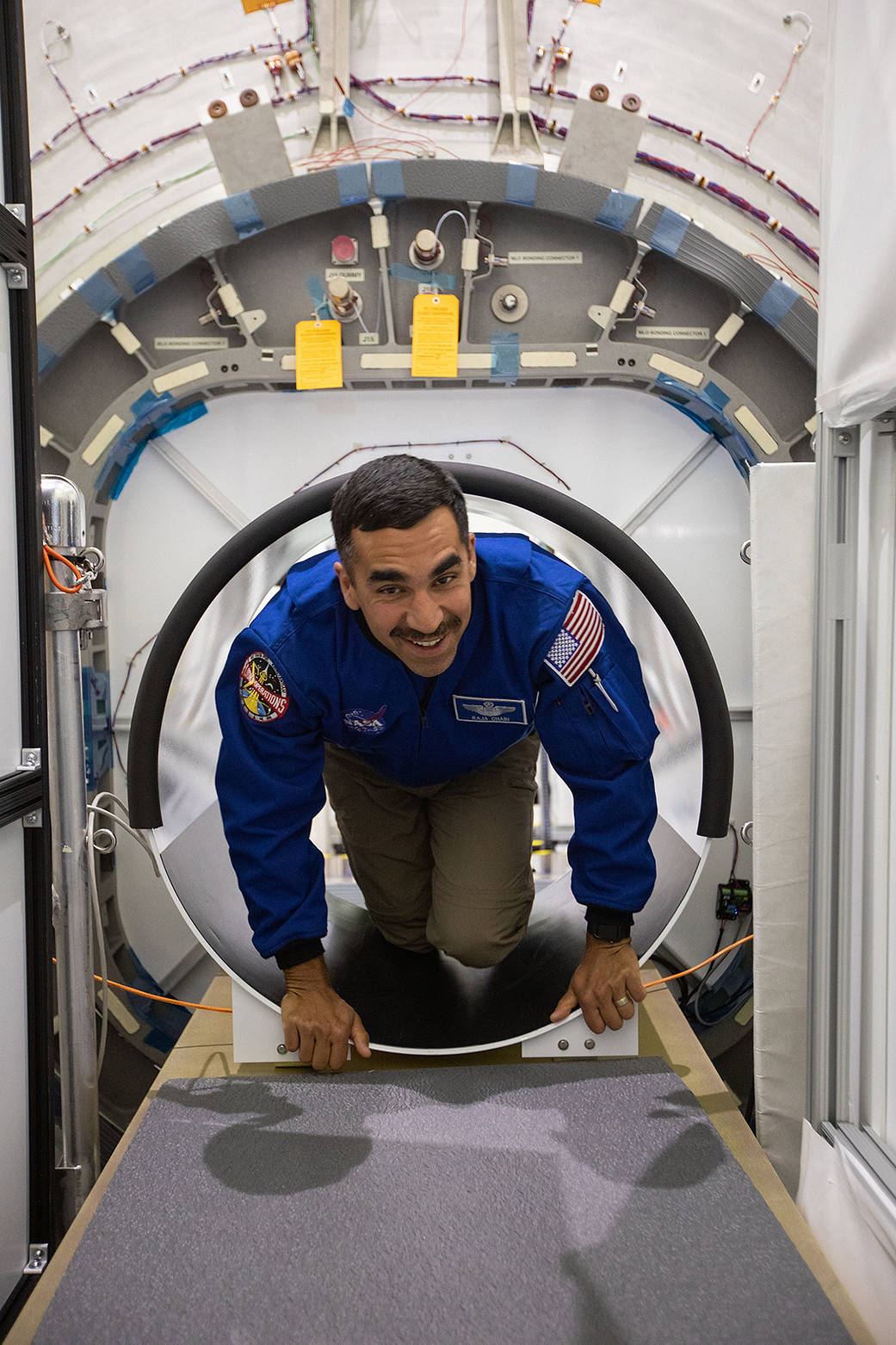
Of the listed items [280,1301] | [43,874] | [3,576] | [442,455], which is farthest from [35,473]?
[280,1301]

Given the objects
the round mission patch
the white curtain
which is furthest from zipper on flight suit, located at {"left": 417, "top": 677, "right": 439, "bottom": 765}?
the white curtain

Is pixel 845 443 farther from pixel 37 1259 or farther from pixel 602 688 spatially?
pixel 37 1259

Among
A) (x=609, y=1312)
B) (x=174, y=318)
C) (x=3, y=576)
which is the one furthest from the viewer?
→ (x=174, y=318)

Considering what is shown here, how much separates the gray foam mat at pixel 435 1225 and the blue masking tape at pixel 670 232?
174 cm

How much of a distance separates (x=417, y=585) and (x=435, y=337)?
849mm

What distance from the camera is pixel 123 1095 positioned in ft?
7.29

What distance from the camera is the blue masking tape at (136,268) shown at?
77.6 inches

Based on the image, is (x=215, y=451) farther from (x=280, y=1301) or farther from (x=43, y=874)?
(x=280, y=1301)

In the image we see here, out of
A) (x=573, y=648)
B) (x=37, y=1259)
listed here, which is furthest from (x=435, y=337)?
(x=37, y=1259)

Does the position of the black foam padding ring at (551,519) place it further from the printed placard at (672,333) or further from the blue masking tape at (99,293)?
the blue masking tape at (99,293)

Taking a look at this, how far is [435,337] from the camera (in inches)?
80.3

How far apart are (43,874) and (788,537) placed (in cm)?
149

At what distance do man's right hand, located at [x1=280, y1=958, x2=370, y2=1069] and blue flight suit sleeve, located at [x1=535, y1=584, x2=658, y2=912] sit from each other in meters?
0.51

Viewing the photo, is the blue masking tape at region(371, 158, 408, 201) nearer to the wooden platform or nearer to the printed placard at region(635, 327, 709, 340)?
the printed placard at region(635, 327, 709, 340)
